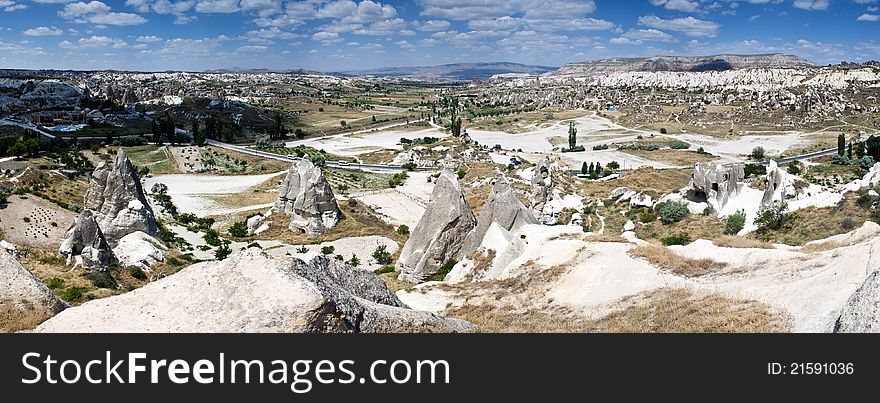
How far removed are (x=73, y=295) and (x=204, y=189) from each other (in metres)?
51.6

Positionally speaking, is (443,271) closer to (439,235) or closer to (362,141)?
(439,235)

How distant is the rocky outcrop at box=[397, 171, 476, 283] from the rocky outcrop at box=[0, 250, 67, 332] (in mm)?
16450

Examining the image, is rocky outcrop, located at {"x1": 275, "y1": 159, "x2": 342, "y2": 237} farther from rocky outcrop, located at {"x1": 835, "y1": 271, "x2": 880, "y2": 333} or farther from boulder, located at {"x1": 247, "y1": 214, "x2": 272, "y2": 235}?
rocky outcrop, located at {"x1": 835, "y1": 271, "x2": 880, "y2": 333}

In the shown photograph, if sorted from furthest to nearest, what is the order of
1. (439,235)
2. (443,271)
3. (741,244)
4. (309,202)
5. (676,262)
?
(309,202) → (439,235) → (443,271) → (741,244) → (676,262)

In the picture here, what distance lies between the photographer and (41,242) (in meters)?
35.4

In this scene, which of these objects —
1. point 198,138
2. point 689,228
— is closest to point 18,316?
point 689,228

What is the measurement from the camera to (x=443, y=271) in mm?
25922

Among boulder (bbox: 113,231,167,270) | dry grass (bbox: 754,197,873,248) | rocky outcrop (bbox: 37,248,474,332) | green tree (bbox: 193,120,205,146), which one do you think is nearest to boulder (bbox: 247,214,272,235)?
boulder (bbox: 113,231,167,270)

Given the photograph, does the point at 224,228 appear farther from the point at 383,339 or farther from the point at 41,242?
the point at 383,339

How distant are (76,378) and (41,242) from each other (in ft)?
112

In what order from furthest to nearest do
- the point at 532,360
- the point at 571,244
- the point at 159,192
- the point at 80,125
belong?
the point at 80,125, the point at 159,192, the point at 571,244, the point at 532,360

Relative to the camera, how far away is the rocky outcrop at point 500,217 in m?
25.7

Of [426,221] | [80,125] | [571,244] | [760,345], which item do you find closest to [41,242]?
[426,221]

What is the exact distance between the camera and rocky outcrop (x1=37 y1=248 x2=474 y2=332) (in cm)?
898
